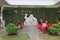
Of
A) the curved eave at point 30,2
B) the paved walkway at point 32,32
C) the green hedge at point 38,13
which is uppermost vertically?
the curved eave at point 30,2

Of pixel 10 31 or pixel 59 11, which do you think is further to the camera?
pixel 59 11

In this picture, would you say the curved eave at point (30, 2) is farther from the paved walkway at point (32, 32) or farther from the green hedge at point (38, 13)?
the paved walkway at point (32, 32)

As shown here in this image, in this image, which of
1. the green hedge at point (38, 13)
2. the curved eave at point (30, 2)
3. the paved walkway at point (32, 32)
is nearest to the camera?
the paved walkway at point (32, 32)

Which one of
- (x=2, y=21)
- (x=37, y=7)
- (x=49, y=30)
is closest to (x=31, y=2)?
(x=37, y=7)

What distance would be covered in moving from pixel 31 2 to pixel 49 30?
11602mm

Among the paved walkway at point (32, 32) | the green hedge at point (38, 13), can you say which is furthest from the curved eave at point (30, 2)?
the paved walkway at point (32, 32)

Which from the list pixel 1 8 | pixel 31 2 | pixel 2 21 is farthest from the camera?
pixel 31 2

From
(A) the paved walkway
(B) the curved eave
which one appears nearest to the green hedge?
(A) the paved walkway

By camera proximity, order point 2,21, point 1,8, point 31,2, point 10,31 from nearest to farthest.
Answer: point 10,31 → point 2,21 → point 1,8 → point 31,2

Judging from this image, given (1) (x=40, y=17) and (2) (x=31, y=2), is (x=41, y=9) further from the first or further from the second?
(2) (x=31, y=2)

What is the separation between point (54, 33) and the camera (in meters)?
18.0

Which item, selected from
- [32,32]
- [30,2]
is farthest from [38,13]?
[32,32]

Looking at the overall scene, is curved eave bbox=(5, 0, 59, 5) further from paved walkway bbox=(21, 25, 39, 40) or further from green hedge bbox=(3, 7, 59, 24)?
paved walkway bbox=(21, 25, 39, 40)

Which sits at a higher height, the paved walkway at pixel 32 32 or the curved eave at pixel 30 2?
the curved eave at pixel 30 2
